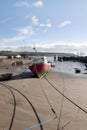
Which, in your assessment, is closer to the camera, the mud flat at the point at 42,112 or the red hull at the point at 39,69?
the mud flat at the point at 42,112

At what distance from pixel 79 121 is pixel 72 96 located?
562 cm

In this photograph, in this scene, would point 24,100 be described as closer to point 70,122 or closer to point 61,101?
point 61,101

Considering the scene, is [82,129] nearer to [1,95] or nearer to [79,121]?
[79,121]

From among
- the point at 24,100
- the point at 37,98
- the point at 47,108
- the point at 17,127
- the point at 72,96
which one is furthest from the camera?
the point at 72,96

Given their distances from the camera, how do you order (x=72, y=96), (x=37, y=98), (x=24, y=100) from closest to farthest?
(x=24, y=100) < (x=37, y=98) < (x=72, y=96)

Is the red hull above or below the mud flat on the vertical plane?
above

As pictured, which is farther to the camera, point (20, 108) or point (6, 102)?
point (6, 102)

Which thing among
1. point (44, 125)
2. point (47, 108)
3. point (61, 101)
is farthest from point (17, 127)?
point (61, 101)

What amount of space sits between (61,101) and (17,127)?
18.1 feet

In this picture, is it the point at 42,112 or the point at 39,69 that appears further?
the point at 39,69

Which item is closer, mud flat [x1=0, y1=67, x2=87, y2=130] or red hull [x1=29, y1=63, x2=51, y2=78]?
mud flat [x1=0, y1=67, x2=87, y2=130]

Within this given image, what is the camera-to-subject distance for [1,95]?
1466 centimetres

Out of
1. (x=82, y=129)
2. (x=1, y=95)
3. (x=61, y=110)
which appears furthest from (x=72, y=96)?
(x=82, y=129)

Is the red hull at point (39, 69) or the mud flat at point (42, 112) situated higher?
the red hull at point (39, 69)
